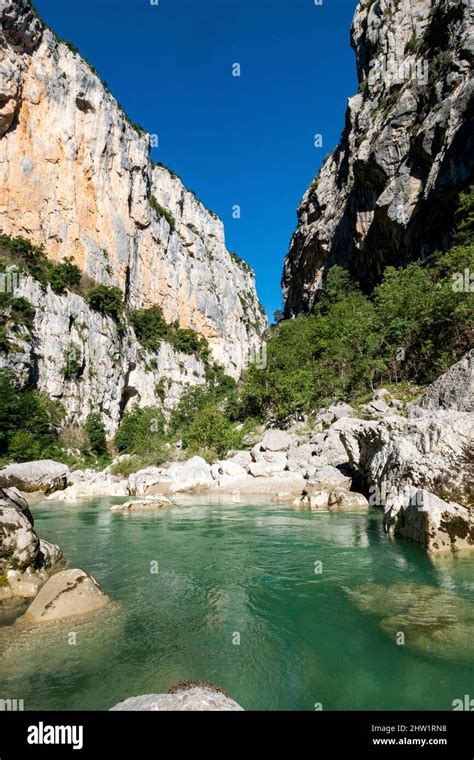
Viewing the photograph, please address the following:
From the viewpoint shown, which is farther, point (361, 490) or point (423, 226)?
point (423, 226)

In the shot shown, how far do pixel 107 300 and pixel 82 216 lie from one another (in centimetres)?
1257

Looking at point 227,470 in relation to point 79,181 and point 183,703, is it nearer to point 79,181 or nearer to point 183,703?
point 183,703

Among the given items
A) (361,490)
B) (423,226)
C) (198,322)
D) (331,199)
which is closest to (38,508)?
(361,490)

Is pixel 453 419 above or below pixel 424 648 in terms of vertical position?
above

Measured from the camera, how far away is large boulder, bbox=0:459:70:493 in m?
27.1

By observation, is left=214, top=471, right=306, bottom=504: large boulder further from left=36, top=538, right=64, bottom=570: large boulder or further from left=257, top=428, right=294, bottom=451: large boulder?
left=36, top=538, right=64, bottom=570: large boulder

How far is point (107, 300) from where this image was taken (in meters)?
54.4

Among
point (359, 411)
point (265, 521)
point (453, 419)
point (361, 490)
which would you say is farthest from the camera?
point (359, 411)

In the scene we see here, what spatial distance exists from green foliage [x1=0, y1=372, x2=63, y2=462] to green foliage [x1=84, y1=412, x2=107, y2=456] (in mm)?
4214

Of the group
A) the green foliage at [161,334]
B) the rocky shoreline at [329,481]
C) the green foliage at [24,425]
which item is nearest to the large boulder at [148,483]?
the rocky shoreline at [329,481]

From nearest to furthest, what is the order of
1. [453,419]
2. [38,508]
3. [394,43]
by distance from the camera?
[453,419], [38,508], [394,43]

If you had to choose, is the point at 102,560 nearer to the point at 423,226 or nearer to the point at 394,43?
the point at 423,226

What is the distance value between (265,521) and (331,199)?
55.5 m
